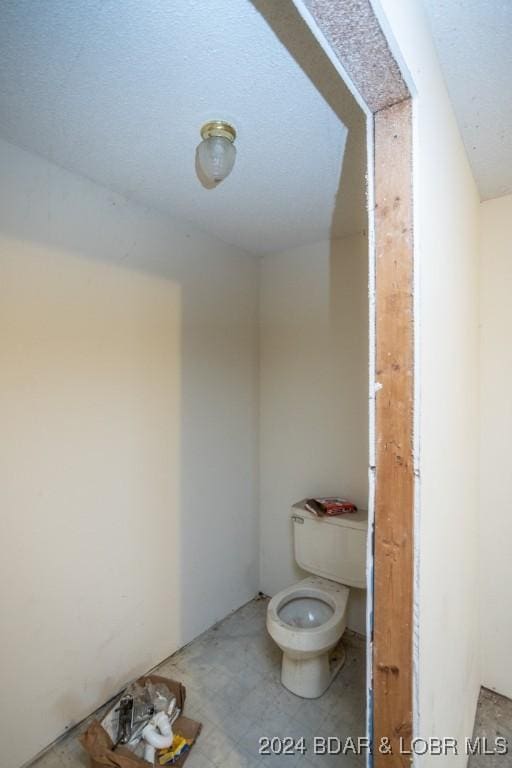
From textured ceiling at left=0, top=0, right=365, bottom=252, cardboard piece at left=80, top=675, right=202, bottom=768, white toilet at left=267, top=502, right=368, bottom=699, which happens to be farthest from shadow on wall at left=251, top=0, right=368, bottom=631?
cardboard piece at left=80, top=675, right=202, bottom=768

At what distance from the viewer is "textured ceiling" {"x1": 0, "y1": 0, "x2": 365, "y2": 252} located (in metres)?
0.87

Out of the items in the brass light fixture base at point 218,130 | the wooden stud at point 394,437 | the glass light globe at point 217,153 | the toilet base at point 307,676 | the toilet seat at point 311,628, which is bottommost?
the toilet base at point 307,676

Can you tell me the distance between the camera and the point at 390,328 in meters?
0.74

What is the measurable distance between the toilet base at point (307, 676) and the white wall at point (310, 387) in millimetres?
455

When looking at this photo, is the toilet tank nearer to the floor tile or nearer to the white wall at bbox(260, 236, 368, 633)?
the white wall at bbox(260, 236, 368, 633)

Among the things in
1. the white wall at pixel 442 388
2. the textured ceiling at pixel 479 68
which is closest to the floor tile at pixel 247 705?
the white wall at pixel 442 388

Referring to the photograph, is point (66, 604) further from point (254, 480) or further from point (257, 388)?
point (257, 388)

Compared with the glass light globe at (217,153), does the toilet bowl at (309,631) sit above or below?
below

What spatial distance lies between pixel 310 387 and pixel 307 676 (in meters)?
1.45

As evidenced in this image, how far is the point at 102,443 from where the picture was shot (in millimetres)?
1607

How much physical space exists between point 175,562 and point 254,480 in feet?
2.37

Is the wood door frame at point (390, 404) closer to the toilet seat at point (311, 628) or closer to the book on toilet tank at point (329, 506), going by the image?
the toilet seat at point (311, 628)

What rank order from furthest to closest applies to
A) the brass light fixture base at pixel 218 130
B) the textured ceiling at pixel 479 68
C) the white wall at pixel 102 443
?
1. the white wall at pixel 102 443
2. the brass light fixture base at pixel 218 130
3. the textured ceiling at pixel 479 68

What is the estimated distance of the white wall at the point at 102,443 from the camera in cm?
135
